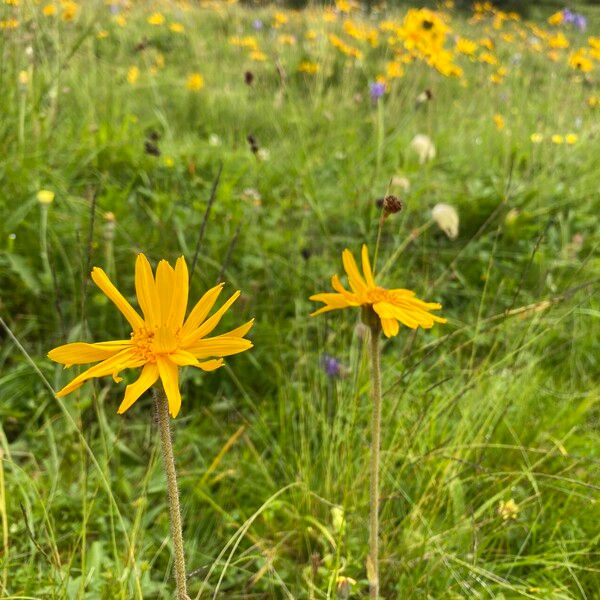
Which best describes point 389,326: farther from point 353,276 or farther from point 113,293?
point 113,293

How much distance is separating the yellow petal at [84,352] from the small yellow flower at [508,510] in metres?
0.75

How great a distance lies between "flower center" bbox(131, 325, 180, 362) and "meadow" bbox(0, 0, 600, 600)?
0.22 meters

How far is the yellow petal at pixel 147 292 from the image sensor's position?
60 centimetres

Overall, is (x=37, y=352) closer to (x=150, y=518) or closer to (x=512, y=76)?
(x=150, y=518)

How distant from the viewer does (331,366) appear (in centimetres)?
135

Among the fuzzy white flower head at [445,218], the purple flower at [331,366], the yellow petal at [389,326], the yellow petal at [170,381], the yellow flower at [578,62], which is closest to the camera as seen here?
the yellow petal at [170,381]

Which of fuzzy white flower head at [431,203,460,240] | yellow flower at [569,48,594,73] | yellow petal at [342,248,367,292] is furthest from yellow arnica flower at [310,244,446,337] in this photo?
yellow flower at [569,48,594,73]

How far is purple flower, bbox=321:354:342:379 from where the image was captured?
135 centimetres

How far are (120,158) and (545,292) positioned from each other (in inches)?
59.3

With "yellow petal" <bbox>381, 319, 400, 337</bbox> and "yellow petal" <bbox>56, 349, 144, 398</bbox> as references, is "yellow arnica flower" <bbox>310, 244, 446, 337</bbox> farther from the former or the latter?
"yellow petal" <bbox>56, 349, 144, 398</bbox>

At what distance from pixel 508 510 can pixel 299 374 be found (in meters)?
0.56

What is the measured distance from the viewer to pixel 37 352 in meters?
1.52

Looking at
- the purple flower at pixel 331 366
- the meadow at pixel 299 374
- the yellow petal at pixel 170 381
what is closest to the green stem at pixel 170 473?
the yellow petal at pixel 170 381

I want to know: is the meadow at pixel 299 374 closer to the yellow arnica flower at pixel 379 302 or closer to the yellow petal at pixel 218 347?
the yellow arnica flower at pixel 379 302
